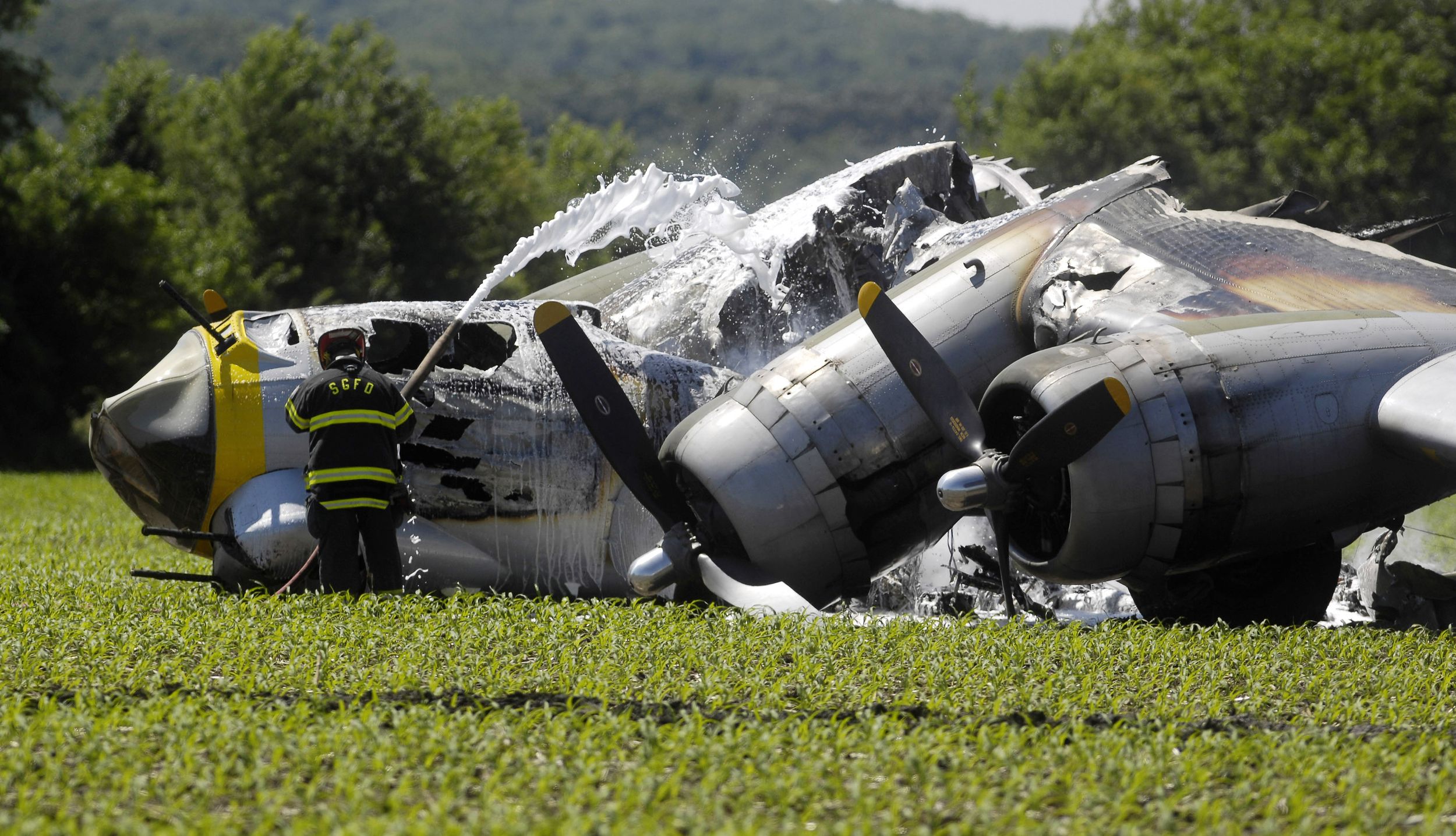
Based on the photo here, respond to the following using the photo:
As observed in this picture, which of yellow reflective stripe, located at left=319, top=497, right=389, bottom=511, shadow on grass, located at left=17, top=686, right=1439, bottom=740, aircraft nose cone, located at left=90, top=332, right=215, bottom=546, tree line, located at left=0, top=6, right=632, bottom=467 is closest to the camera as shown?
shadow on grass, located at left=17, top=686, right=1439, bottom=740

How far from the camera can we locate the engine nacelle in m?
9.24

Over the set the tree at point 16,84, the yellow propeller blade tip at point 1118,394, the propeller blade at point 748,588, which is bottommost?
the propeller blade at point 748,588

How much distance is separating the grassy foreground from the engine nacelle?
0.62 m

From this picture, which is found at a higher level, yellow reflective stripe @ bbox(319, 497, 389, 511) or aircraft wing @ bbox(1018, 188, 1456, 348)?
aircraft wing @ bbox(1018, 188, 1456, 348)

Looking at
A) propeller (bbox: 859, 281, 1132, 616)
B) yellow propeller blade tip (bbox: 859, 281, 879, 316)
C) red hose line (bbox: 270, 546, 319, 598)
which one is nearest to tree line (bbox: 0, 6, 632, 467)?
red hose line (bbox: 270, 546, 319, 598)

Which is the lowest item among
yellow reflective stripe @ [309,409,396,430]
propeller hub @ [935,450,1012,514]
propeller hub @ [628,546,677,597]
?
propeller hub @ [628,546,677,597]

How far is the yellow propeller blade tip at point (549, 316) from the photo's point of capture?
10195 mm

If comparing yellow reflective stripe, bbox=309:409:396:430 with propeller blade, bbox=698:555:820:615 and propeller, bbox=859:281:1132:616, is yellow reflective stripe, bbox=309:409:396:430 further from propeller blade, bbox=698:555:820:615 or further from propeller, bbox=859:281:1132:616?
propeller, bbox=859:281:1132:616

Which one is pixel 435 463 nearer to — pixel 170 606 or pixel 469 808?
pixel 170 606

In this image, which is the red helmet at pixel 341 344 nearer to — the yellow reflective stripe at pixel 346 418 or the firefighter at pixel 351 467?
the firefighter at pixel 351 467

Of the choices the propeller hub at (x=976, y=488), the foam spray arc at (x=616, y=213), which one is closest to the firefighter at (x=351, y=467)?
the foam spray arc at (x=616, y=213)

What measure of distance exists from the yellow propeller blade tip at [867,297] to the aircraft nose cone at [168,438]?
4653 mm

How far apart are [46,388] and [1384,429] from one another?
32093mm

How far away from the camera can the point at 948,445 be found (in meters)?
10.1
